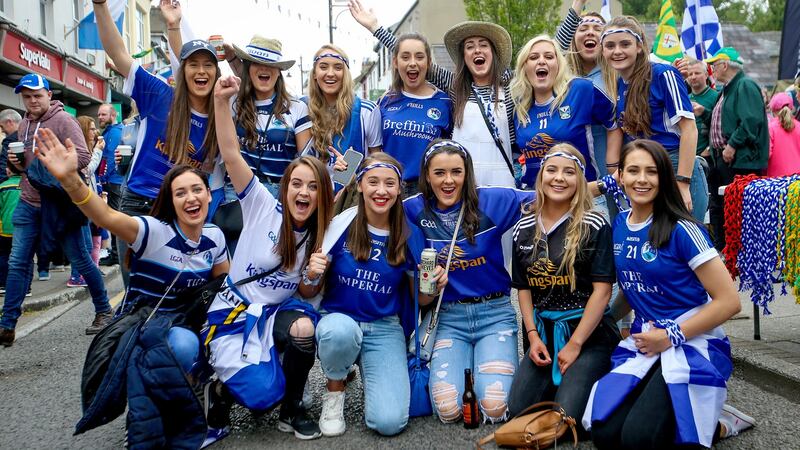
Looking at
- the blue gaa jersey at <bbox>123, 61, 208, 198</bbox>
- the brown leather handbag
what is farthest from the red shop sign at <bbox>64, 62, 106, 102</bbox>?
the brown leather handbag

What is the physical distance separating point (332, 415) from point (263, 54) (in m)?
2.37

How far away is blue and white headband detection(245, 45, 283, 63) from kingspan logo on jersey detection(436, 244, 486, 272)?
5.59ft

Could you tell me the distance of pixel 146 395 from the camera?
3.12 metres

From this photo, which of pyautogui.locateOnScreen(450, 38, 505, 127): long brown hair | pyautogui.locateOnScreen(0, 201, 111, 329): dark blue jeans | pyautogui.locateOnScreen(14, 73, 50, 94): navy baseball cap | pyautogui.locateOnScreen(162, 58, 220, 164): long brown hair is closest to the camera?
pyautogui.locateOnScreen(162, 58, 220, 164): long brown hair

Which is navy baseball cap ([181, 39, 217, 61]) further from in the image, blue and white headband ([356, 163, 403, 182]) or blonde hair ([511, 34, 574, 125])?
blonde hair ([511, 34, 574, 125])

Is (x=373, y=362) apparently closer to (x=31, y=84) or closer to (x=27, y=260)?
(x=27, y=260)

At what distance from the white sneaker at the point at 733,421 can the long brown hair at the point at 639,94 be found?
5.85ft

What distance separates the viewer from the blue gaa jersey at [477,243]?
409 centimetres

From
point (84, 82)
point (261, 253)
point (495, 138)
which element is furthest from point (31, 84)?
point (84, 82)

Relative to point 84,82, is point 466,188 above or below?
below

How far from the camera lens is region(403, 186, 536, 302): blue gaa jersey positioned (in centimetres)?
409

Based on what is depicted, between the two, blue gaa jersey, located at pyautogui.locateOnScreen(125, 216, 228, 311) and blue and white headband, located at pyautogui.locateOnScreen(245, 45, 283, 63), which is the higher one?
blue and white headband, located at pyautogui.locateOnScreen(245, 45, 283, 63)

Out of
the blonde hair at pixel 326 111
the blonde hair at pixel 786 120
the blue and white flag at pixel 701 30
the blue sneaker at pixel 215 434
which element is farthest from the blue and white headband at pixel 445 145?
the blue and white flag at pixel 701 30

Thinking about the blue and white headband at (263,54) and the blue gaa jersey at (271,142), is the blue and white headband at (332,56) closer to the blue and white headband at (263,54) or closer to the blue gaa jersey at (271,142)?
the blue and white headband at (263,54)
